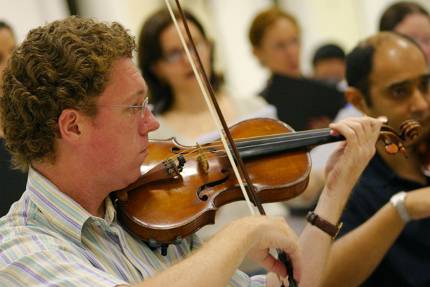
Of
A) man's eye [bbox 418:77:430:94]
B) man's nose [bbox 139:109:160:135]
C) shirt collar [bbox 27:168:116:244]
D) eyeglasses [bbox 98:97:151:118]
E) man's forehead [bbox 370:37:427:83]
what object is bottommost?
man's eye [bbox 418:77:430:94]

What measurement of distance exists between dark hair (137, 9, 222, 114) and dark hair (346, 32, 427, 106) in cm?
70

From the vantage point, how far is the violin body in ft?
4.50

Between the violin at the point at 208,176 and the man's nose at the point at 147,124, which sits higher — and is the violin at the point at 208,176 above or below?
below

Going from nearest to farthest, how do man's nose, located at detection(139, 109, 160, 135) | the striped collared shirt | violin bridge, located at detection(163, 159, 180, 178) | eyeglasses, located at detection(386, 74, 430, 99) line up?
1. the striped collared shirt
2. man's nose, located at detection(139, 109, 160, 135)
3. violin bridge, located at detection(163, 159, 180, 178)
4. eyeglasses, located at detection(386, 74, 430, 99)

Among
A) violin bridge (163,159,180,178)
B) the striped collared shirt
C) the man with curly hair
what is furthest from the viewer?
violin bridge (163,159,180,178)

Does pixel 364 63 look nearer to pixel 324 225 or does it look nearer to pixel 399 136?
pixel 399 136

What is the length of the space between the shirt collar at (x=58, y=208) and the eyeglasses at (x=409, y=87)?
0.96 metres

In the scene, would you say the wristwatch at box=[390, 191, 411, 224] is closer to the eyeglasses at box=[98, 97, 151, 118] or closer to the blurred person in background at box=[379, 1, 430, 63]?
the eyeglasses at box=[98, 97, 151, 118]

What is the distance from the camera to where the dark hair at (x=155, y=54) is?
244cm

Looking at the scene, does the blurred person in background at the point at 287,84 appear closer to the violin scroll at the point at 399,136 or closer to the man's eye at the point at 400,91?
the man's eye at the point at 400,91

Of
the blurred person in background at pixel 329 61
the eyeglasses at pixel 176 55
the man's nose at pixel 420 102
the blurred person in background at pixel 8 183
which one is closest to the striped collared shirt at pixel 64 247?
the blurred person in background at pixel 8 183

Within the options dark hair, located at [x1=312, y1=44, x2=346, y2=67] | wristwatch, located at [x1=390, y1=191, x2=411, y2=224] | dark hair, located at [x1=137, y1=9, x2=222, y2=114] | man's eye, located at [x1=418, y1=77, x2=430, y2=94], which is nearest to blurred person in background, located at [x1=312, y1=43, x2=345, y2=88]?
dark hair, located at [x1=312, y1=44, x2=346, y2=67]

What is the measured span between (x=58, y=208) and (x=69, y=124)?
0.51 feet

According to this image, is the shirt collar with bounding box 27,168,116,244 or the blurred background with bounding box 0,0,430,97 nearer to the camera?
the shirt collar with bounding box 27,168,116,244
